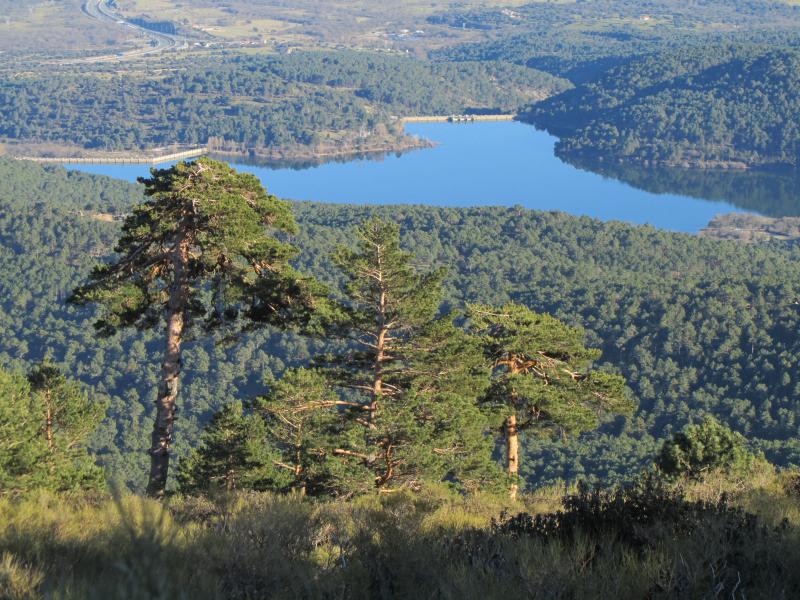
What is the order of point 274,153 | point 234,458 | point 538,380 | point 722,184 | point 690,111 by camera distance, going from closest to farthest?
1. point 538,380
2. point 234,458
3. point 722,184
4. point 274,153
5. point 690,111

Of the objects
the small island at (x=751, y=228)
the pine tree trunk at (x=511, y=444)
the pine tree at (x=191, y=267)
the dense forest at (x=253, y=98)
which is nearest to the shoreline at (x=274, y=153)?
the dense forest at (x=253, y=98)

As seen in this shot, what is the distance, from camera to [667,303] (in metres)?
51.2

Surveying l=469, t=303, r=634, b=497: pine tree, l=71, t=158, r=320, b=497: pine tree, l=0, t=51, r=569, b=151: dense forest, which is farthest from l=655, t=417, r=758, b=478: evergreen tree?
l=0, t=51, r=569, b=151: dense forest

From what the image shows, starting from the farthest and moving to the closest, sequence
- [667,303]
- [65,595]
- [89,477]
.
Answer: [667,303] → [89,477] → [65,595]

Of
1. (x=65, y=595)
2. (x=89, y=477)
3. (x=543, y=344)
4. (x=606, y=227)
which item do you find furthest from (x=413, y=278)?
(x=606, y=227)

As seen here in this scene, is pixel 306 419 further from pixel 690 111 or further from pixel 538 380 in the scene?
pixel 690 111

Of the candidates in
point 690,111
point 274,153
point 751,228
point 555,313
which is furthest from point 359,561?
point 690,111

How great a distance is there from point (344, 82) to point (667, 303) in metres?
136

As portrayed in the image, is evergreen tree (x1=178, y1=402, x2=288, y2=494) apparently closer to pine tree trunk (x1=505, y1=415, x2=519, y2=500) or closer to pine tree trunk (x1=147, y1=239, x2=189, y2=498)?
pine tree trunk (x1=147, y1=239, x2=189, y2=498)

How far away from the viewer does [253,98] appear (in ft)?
547

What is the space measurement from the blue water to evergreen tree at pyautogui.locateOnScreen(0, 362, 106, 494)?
81.0 metres

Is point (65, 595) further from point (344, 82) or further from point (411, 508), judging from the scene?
point (344, 82)

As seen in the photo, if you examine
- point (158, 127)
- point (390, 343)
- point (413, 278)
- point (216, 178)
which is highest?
point (216, 178)

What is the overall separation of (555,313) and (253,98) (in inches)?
4802
